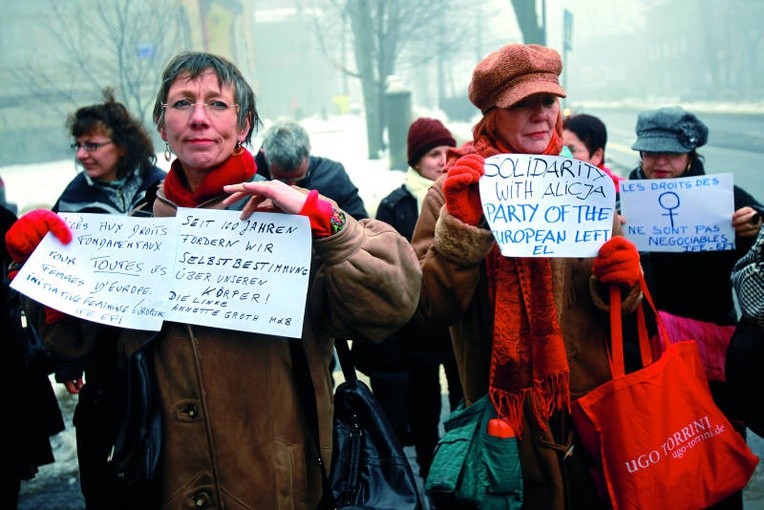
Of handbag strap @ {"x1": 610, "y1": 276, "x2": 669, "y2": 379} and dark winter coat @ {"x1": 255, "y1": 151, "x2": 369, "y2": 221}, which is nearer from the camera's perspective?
handbag strap @ {"x1": 610, "y1": 276, "x2": 669, "y2": 379}

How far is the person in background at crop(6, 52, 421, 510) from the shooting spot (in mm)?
1736

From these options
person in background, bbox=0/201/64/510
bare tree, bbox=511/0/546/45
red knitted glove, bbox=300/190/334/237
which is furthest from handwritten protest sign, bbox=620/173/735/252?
bare tree, bbox=511/0/546/45

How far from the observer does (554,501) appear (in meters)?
2.10

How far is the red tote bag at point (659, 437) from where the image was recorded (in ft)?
6.47

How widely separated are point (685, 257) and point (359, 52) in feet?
61.6

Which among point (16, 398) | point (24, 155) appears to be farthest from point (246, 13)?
point (16, 398)

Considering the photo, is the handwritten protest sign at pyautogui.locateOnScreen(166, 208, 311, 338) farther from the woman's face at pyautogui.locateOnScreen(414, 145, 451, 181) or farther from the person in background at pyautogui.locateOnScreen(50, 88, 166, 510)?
the woman's face at pyautogui.locateOnScreen(414, 145, 451, 181)

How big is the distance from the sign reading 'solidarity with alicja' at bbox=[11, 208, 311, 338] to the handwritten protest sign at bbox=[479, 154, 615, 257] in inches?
26.4

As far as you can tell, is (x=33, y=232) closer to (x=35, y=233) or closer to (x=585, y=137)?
(x=35, y=233)

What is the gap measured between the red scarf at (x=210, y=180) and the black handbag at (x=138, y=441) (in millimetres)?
433

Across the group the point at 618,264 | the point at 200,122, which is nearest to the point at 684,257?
the point at 618,264

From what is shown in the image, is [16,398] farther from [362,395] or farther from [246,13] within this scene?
[246,13]

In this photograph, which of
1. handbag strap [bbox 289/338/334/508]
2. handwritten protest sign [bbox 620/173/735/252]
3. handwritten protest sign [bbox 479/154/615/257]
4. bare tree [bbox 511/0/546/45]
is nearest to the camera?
handbag strap [bbox 289/338/334/508]

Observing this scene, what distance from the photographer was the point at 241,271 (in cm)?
176
